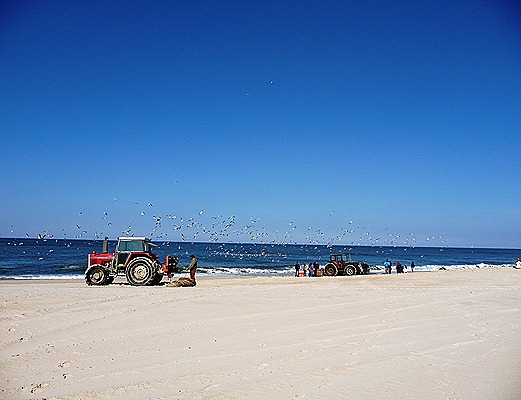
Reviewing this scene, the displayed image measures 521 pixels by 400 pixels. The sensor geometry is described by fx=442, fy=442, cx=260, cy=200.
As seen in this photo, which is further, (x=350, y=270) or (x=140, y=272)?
(x=350, y=270)

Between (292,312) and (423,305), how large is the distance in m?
3.88

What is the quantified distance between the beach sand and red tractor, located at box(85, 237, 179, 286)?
5.46 metres

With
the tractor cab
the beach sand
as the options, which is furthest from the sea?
the beach sand

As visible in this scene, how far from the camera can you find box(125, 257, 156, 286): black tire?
16.8 m

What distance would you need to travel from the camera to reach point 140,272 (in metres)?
17.0

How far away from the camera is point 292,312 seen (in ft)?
33.5

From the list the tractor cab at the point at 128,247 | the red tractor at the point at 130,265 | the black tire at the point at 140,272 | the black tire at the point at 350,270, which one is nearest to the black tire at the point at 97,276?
the red tractor at the point at 130,265

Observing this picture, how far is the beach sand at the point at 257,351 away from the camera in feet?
16.6

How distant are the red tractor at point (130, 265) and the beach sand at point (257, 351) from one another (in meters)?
5.46

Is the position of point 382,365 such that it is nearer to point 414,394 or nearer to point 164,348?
point 414,394

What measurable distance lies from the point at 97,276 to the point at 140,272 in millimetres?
2077

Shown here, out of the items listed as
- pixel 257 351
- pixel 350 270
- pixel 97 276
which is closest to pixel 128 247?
pixel 97 276

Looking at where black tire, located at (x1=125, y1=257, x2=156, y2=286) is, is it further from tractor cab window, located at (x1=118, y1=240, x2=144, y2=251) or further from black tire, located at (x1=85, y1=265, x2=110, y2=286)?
black tire, located at (x1=85, y1=265, x2=110, y2=286)

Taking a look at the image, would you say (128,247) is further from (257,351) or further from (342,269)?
(342,269)
